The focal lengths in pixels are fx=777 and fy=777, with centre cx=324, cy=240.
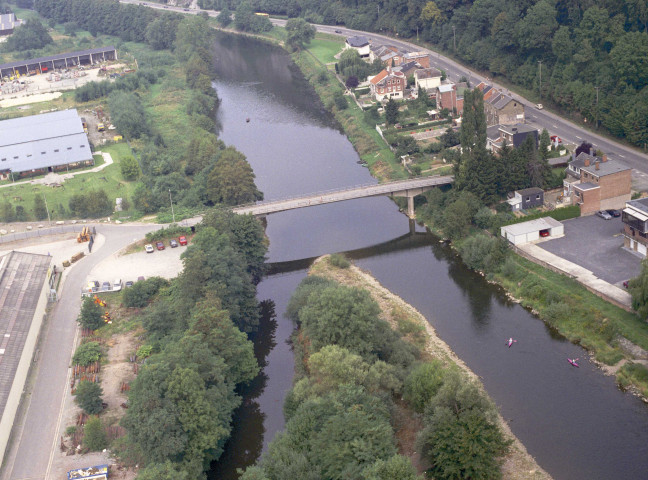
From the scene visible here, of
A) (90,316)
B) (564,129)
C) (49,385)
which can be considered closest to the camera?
(49,385)

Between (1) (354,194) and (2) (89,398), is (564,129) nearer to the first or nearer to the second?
(1) (354,194)

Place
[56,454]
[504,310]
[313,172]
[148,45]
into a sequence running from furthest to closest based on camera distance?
[148,45] → [313,172] → [504,310] → [56,454]

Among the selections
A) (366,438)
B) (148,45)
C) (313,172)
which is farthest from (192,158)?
(148,45)

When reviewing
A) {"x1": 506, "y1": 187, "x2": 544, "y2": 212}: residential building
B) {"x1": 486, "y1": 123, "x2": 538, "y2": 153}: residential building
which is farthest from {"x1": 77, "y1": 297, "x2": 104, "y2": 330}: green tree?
{"x1": 486, "y1": 123, "x2": 538, "y2": 153}: residential building

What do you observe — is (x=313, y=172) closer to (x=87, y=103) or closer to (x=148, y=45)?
(x=87, y=103)

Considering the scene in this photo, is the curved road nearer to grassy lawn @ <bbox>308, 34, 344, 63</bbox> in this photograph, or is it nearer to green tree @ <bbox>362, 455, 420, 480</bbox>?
grassy lawn @ <bbox>308, 34, 344, 63</bbox>

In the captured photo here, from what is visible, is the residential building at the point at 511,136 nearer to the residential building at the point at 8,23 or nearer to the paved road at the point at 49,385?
the paved road at the point at 49,385

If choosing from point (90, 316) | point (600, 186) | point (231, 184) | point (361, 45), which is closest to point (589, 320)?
point (600, 186)
